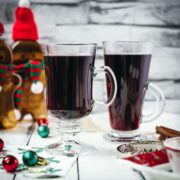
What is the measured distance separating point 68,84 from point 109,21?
907mm

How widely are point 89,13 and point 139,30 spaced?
10.3 inches

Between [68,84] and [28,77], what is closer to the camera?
[68,84]

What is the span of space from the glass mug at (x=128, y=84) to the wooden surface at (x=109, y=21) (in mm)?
732

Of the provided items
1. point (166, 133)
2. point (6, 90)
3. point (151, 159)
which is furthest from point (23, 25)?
point (151, 159)

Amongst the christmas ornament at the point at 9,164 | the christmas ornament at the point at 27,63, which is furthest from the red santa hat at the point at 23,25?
the christmas ornament at the point at 9,164

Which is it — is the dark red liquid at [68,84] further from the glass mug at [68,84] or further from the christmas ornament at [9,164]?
the christmas ornament at [9,164]

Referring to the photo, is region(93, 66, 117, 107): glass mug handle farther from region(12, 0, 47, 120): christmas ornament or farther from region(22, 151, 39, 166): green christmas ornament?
region(12, 0, 47, 120): christmas ornament

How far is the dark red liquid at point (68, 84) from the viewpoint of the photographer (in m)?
0.96

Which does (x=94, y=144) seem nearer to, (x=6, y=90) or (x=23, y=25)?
(x=6, y=90)

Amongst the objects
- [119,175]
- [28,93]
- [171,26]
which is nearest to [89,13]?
[171,26]

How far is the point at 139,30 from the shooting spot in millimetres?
1810

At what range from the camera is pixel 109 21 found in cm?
180

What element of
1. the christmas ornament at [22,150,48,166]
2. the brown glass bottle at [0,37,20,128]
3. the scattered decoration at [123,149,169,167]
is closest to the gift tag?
the brown glass bottle at [0,37,20,128]

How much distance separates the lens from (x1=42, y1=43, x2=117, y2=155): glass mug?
3.14 feet
